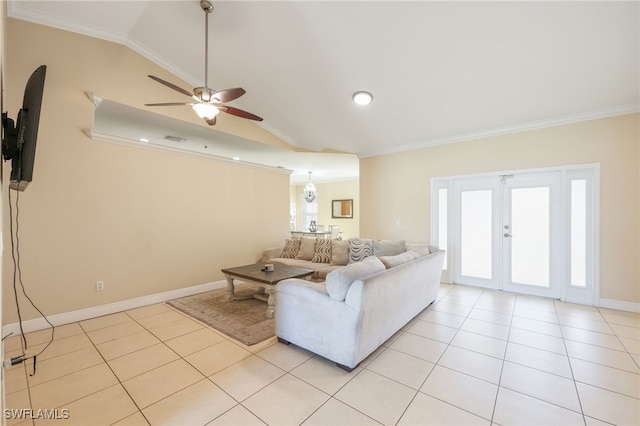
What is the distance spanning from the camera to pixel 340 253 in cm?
464

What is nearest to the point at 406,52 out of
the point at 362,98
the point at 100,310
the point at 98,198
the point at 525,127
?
the point at 362,98

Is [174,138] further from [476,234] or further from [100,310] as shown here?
[476,234]

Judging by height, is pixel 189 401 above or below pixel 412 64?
below

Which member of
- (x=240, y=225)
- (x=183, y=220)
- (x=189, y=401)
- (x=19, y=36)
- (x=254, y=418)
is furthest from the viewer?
(x=240, y=225)

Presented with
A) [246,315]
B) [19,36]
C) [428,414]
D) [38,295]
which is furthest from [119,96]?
[428,414]

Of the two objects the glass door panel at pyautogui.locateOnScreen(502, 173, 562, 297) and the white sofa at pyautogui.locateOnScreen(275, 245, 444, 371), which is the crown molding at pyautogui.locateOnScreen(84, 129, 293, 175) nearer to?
the white sofa at pyautogui.locateOnScreen(275, 245, 444, 371)

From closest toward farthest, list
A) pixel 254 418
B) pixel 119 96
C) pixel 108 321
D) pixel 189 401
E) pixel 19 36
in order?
pixel 254 418
pixel 189 401
pixel 19 36
pixel 108 321
pixel 119 96

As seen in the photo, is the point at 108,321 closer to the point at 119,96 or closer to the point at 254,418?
the point at 254,418

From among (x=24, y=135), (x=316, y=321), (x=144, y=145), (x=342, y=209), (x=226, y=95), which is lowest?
(x=316, y=321)

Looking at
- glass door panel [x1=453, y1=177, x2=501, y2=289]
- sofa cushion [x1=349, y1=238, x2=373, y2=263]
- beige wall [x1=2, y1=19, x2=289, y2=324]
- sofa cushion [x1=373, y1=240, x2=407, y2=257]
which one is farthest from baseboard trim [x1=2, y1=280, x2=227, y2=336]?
glass door panel [x1=453, y1=177, x2=501, y2=289]

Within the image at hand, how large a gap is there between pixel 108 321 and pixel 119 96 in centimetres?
281

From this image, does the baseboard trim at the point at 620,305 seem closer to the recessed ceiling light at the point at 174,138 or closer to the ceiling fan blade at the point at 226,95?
the ceiling fan blade at the point at 226,95

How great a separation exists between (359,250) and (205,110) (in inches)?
117

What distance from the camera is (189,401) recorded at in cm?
187
